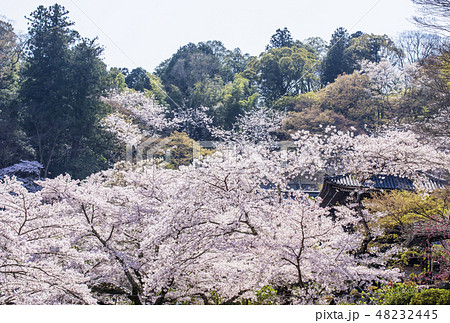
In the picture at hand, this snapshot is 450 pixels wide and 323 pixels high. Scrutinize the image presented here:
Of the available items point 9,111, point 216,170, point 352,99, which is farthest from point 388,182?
point 9,111

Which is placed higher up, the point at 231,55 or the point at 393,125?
the point at 231,55

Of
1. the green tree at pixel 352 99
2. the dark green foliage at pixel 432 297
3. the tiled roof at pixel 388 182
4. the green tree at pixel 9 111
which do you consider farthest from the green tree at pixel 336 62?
the dark green foliage at pixel 432 297

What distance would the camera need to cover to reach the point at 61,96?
12.5 metres

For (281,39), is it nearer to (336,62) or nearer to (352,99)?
(336,62)

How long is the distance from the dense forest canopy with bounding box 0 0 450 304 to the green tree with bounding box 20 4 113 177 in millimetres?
49

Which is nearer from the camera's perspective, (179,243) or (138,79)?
(179,243)

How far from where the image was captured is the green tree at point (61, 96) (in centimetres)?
1228

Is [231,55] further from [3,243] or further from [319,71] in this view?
[3,243]

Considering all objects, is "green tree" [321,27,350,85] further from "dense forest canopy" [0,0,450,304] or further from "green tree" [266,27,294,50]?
"green tree" [266,27,294,50]

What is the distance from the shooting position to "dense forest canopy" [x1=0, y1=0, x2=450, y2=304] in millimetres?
3152

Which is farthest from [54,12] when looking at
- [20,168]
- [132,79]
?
[132,79]

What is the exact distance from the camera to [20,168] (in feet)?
37.9

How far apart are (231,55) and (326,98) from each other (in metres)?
6.88

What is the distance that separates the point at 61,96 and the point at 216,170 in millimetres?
10739
